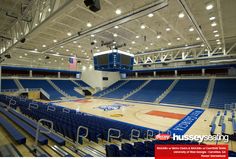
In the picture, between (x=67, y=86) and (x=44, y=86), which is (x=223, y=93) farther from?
(x=44, y=86)

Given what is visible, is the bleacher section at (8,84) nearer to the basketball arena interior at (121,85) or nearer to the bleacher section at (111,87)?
the basketball arena interior at (121,85)

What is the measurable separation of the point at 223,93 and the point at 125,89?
14.8 m

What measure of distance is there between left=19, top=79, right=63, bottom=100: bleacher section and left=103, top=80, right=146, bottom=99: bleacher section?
824 cm

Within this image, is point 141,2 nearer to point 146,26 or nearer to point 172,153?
point 146,26

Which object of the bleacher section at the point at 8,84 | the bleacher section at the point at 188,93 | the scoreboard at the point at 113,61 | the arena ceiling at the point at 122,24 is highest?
the arena ceiling at the point at 122,24

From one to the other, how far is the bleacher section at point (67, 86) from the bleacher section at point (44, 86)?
6.12 feet

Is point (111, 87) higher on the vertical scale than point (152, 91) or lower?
higher

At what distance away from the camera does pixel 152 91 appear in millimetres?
23156

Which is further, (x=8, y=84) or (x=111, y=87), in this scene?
(x=111, y=87)

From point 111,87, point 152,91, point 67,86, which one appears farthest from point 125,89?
point 67,86

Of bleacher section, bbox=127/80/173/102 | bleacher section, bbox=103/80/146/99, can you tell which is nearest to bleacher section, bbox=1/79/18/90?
bleacher section, bbox=103/80/146/99

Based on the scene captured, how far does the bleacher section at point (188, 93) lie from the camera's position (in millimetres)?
17692

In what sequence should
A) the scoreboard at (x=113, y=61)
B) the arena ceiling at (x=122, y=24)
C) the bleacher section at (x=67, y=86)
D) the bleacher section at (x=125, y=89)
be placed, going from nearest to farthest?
the arena ceiling at (x=122, y=24)
the scoreboard at (x=113, y=61)
the bleacher section at (x=125, y=89)
the bleacher section at (x=67, y=86)

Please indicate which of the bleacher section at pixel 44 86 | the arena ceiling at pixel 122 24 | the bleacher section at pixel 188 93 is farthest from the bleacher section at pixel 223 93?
the bleacher section at pixel 44 86
